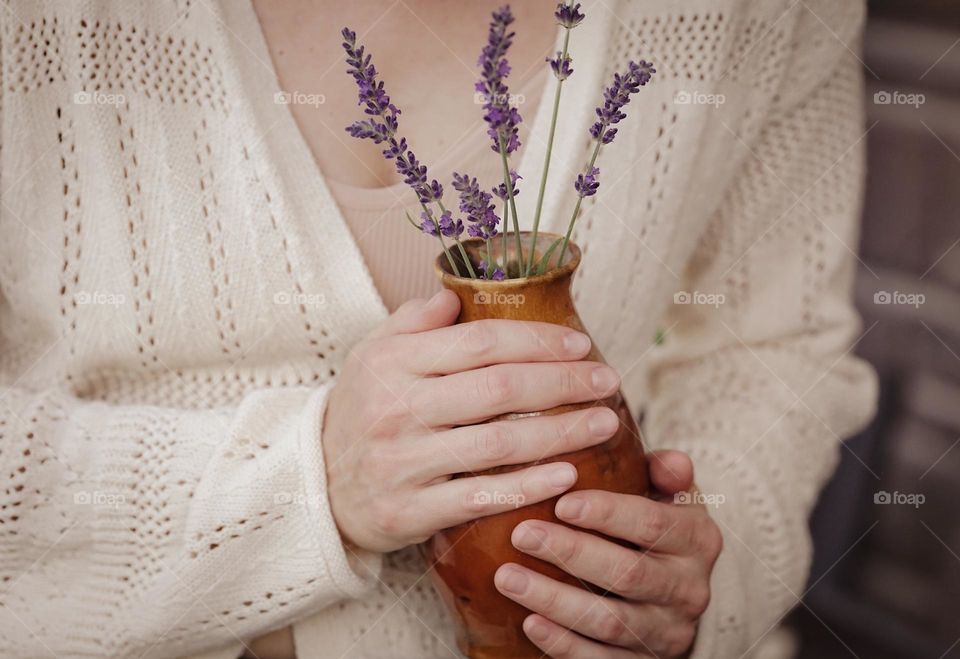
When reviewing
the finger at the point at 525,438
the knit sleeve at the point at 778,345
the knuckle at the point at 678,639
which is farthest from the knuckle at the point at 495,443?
the knit sleeve at the point at 778,345

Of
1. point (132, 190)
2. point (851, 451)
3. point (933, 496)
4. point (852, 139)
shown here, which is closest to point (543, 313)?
point (132, 190)

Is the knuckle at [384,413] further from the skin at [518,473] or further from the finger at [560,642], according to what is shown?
the finger at [560,642]

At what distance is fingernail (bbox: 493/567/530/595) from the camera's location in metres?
0.68

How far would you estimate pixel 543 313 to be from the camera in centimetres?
70

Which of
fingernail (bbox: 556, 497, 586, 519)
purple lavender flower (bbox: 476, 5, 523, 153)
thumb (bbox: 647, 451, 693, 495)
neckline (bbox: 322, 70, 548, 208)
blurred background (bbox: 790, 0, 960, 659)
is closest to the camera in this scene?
purple lavender flower (bbox: 476, 5, 523, 153)

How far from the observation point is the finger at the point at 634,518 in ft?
2.22

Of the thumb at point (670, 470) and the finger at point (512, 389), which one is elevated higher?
the finger at point (512, 389)

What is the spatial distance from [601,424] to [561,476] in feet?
0.19

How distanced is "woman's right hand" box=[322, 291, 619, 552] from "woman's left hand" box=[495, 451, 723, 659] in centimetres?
5

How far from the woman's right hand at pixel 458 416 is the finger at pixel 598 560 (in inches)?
1.3

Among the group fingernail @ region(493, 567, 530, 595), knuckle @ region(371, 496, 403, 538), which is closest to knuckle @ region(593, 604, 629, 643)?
fingernail @ region(493, 567, 530, 595)

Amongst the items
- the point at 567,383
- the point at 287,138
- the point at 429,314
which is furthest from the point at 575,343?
the point at 287,138

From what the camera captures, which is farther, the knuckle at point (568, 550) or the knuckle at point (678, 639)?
the knuckle at point (678, 639)

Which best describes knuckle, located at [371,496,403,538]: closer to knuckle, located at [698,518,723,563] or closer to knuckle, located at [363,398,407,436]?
knuckle, located at [363,398,407,436]
